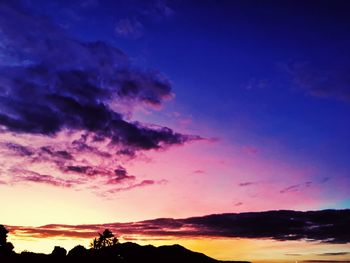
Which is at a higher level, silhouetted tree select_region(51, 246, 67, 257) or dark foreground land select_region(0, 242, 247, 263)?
silhouetted tree select_region(51, 246, 67, 257)

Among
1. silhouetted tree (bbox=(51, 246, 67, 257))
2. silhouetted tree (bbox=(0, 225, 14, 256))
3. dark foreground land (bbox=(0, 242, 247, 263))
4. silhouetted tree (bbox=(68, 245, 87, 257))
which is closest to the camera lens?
silhouetted tree (bbox=(0, 225, 14, 256))

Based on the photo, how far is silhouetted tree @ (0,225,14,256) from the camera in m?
74.6

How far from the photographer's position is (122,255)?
123 meters

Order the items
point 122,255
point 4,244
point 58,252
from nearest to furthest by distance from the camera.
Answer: point 4,244, point 58,252, point 122,255

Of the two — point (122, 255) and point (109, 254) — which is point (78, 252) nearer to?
point (109, 254)

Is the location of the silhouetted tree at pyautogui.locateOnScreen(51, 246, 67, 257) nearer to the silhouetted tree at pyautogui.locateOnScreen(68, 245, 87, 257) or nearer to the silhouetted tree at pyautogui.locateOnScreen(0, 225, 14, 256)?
the silhouetted tree at pyautogui.locateOnScreen(68, 245, 87, 257)

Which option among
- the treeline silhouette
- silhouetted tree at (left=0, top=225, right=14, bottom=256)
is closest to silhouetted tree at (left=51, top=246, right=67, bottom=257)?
the treeline silhouette

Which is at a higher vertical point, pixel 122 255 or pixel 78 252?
pixel 78 252

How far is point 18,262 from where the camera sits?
229 ft

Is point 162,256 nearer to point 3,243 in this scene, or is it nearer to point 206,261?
point 206,261

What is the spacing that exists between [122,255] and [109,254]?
30955 mm

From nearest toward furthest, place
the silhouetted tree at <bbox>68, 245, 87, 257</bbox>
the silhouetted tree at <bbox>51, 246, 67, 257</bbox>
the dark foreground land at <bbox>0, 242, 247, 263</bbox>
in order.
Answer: the dark foreground land at <bbox>0, 242, 247, 263</bbox> < the silhouetted tree at <bbox>51, 246, 67, 257</bbox> < the silhouetted tree at <bbox>68, 245, 87, 257</bbox>

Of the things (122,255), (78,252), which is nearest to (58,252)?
(78,252)

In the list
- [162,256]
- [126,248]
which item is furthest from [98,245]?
[162,256]
